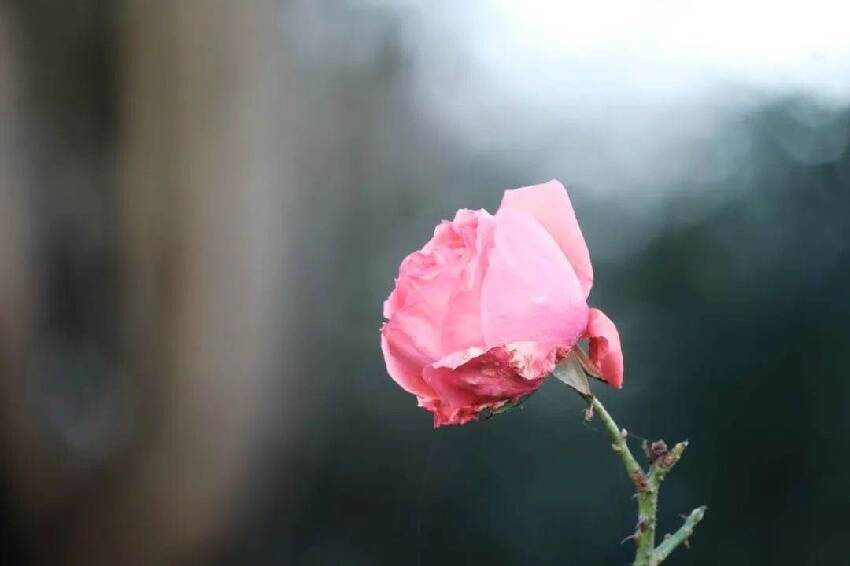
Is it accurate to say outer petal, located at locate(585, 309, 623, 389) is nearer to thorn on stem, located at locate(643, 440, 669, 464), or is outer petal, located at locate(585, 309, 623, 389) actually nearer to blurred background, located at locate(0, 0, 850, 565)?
thorn on stem, located at locate(643, 440, 669, 464)

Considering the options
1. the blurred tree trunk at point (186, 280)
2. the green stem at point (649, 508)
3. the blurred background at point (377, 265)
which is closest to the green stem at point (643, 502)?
the green stem at point (649, 508)

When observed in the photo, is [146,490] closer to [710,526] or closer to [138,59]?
[138,59]

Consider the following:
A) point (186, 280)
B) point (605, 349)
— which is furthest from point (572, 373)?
point (186, 280)

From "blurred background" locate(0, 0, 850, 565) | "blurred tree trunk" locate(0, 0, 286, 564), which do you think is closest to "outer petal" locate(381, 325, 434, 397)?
"blurred background" locate(0, 0, 850, 565)

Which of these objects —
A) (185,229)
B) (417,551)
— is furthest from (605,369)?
(185,229)

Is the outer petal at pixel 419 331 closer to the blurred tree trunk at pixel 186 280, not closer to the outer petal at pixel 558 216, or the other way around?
the outer petal at pixel 558 216

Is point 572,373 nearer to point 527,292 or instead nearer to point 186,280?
point 527,292
